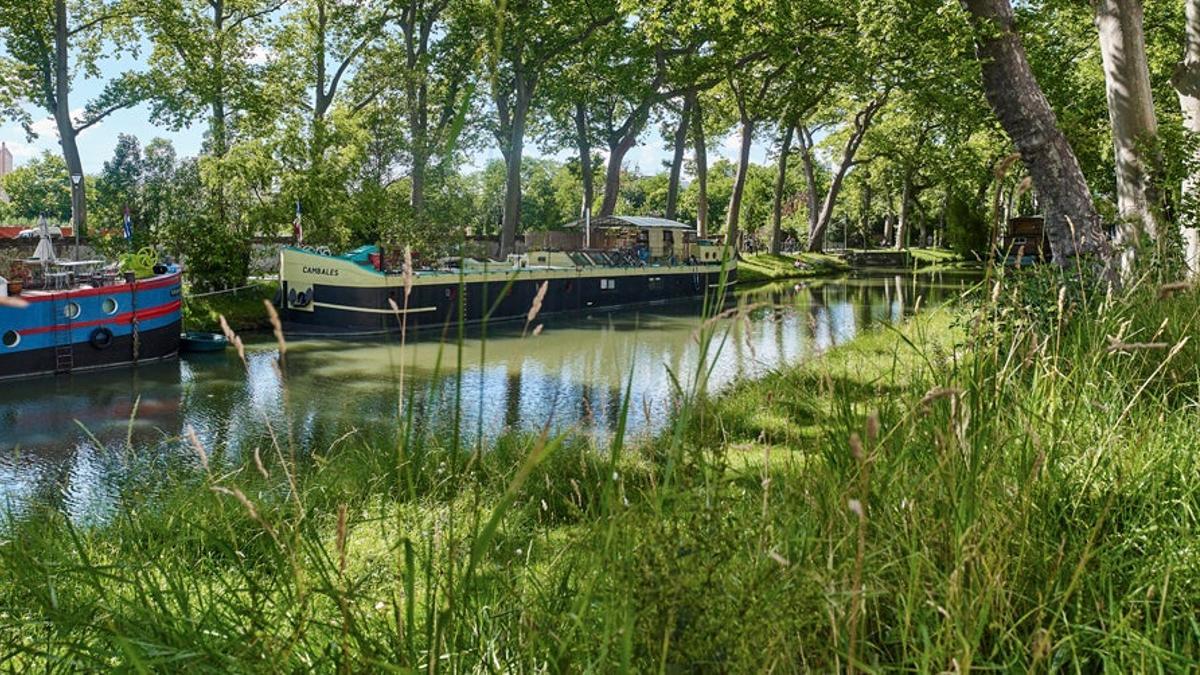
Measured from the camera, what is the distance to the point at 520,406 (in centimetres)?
1198

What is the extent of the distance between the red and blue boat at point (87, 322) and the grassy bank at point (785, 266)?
2065cm

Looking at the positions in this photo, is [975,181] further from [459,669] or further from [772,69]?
[459,669]

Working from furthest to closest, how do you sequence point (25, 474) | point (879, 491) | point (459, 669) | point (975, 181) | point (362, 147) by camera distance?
point (975, 181) < point (362, 147) < point (25, 474) < point (879, 491) < point (459, 669)

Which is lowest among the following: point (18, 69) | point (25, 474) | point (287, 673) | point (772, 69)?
point (25, 474)

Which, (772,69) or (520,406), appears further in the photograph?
(772,69)

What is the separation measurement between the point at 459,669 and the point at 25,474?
896 cm

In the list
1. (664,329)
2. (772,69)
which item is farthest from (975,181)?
(664,329)

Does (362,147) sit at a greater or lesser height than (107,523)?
greater

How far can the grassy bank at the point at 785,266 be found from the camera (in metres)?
34.5

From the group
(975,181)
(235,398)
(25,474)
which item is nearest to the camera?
(25,474)

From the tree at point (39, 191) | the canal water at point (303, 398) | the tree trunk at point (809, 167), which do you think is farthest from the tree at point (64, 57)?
the tree at point (39, 191)

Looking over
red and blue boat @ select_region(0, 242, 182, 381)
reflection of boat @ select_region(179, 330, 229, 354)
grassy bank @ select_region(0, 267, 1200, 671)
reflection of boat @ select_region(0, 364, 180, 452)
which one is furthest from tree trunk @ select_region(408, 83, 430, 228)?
grassy bank @ select_region(0, 267, 1200, 671)

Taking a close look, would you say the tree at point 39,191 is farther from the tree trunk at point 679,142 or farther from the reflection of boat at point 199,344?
the reflection of boat at point 199,344

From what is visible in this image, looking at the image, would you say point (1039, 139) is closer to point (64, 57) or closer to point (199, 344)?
point (199, 344)
